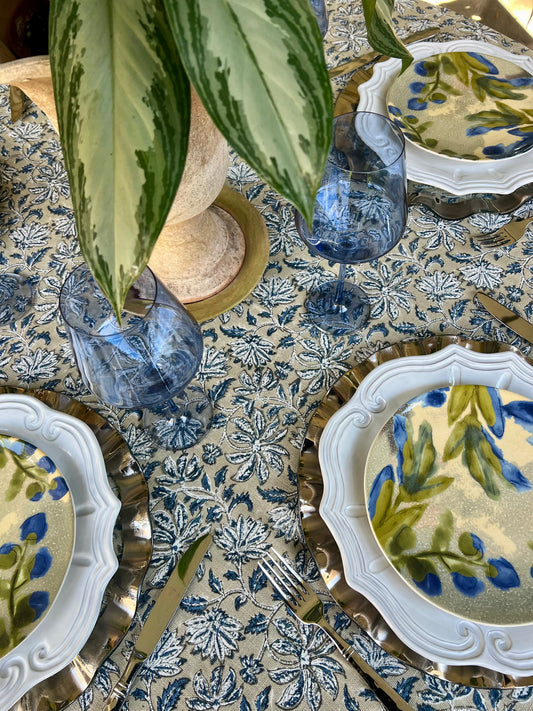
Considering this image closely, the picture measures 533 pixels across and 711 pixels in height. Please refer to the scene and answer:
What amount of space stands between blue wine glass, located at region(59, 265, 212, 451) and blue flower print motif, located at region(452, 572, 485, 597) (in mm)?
215

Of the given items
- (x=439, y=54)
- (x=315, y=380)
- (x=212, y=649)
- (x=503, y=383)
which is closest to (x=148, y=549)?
(x=212, y=649)

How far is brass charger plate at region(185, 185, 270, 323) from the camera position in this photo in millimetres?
527

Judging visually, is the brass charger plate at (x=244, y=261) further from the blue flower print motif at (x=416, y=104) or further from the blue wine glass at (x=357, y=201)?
the blue flower print motif at (x=416, y=104)

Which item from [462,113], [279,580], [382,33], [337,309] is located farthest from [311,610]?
[462,113]

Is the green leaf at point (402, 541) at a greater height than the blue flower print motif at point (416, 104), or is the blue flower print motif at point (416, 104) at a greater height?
the blue flower print motif at point (416, 104)

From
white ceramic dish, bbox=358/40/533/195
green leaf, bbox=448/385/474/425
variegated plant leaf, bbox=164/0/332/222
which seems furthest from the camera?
white ceramic dish, bbox=358/40/533/195

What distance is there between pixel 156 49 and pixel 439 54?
1.54 ft

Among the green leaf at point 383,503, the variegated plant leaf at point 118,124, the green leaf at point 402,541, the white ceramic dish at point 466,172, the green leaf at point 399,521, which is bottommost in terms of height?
the green leaf at point 402,541

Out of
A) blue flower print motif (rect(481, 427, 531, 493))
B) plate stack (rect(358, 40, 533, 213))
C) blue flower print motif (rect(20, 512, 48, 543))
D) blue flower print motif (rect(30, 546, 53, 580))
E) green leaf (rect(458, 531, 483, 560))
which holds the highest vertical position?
plate stack (rect(358, 40, 533, 213))

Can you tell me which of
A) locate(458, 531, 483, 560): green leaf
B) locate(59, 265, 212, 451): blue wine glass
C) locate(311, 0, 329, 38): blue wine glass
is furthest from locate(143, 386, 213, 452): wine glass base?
locate(311, 0, 329, 38): blue wine glass

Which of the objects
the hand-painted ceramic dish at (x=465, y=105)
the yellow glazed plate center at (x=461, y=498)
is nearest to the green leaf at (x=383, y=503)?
the yellow glazed plate center at (x=461, y=498)

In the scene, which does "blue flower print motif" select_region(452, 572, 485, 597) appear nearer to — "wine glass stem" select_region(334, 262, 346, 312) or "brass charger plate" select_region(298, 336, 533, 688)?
"brass charger plate" select_region(298, 336, 533, 688)

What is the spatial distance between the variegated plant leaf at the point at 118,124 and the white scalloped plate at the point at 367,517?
23 centimetres

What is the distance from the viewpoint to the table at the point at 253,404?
36 centimetres
